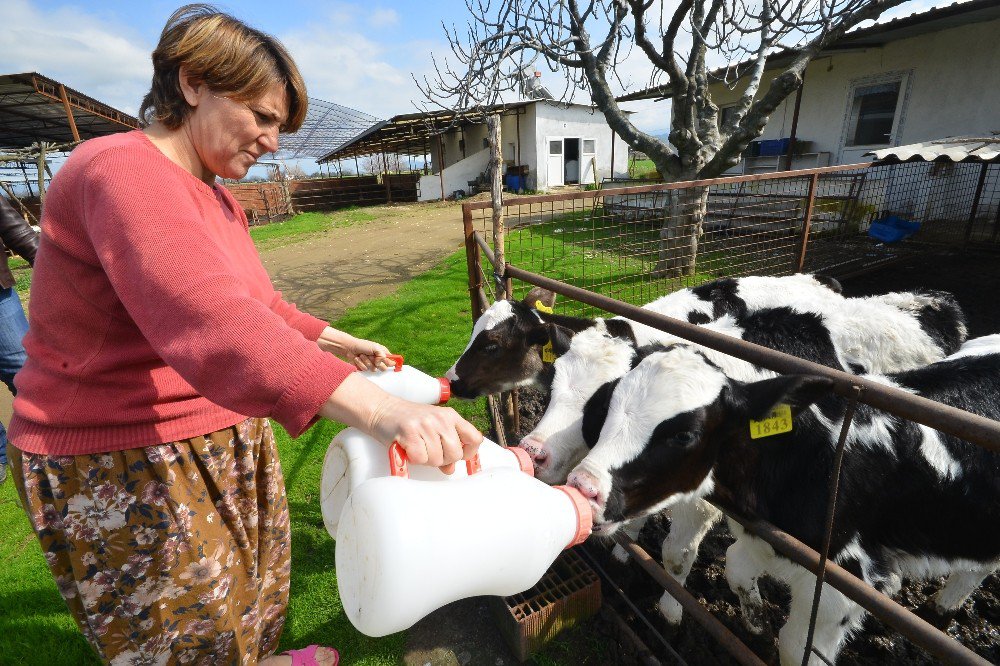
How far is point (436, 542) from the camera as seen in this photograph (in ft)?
3.17

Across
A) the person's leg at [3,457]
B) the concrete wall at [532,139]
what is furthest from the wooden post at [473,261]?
the concrete wall at [532,139]

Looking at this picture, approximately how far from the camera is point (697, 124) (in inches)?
349

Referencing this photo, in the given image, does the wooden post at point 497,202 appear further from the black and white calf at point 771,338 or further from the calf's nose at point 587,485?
the calf's nose at point 587,485

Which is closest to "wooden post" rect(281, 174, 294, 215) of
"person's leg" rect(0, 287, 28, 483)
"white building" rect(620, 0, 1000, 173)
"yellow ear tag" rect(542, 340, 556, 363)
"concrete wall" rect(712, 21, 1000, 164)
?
"white building" rect(620, 0, 1000, 173)

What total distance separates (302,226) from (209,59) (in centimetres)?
1772

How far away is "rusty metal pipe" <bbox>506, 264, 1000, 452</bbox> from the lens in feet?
3.14

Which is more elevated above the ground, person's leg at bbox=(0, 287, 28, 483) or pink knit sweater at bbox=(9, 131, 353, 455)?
pink knit sweater at bbox=(9, 131, 353, 455)

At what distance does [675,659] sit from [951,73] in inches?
524

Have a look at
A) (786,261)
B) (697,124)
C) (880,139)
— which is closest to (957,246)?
(880,139)

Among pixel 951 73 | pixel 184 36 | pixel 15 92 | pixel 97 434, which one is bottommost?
pixel 97 434

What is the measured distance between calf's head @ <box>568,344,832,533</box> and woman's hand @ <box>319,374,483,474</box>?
0.90m

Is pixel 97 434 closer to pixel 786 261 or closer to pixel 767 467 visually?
pixel 767 467

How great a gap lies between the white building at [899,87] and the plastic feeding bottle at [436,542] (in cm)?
1066

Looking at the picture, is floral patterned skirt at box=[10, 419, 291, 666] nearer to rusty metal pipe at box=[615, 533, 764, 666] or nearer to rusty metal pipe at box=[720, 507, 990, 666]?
rusty metal pipe at box=[615, 533, 764, 666]
